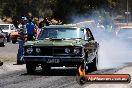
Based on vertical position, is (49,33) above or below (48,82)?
above

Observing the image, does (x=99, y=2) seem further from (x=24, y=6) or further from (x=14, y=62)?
(x=14, y=62)

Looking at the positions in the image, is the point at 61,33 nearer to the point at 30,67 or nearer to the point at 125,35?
the point at 30,67

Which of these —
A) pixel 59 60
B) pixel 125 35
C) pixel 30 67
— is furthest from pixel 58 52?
pixel 125 35

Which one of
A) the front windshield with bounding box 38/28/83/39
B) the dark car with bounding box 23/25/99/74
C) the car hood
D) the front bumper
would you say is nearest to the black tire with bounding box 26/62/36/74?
the dark car with bounding box 23/25/99/74

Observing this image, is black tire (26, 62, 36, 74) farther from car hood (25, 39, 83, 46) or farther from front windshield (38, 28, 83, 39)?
front windshield (38, 28, 83, 39)

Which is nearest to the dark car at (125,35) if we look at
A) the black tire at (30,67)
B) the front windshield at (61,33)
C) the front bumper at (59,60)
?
the front windshield at (61,33)

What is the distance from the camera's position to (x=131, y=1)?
426ft

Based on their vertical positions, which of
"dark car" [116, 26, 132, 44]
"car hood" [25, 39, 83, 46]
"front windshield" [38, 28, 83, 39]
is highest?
"front windshield" [38, 28, 83, 39]

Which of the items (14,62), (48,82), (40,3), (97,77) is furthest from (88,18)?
(97,77)

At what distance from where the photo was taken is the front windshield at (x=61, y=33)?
48.9 feet

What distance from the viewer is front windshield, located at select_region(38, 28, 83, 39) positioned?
1491cm

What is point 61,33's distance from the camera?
14992mm

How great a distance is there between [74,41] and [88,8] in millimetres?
44312

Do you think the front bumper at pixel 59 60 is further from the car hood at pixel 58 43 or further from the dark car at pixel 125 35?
the dark car at pixel 125 35
